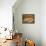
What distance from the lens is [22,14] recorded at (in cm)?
536

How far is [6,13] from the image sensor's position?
421 centimetres

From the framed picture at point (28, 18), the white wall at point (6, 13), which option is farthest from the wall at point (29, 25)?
the white wall at point (6, 13)

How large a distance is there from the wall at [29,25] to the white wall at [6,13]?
111 cm

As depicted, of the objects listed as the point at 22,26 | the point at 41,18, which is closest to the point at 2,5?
the point at 22,26

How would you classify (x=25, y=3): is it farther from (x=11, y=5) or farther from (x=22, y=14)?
(x=11, y=5)

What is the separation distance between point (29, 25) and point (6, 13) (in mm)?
1527

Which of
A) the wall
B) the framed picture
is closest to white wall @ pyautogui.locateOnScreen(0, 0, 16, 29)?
the wall

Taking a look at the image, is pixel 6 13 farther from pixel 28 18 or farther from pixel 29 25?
pixel 29 25

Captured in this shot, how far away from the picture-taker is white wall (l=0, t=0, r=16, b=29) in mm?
4176

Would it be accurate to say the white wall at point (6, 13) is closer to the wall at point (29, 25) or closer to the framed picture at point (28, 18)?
the wall at point (29, 25)

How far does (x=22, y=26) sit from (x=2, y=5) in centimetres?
161

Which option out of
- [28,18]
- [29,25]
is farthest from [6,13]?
[29,25]

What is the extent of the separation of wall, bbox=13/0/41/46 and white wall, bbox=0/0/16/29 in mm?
1114

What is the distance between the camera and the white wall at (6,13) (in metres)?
4.18
